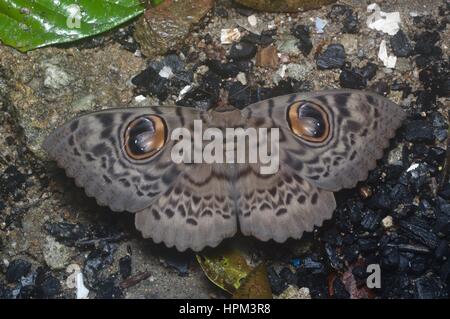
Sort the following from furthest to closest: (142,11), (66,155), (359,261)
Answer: (142,11)
(359,261)
(66,155)

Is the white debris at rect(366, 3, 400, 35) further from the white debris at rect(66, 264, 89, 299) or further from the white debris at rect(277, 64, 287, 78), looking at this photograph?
the white debris at rect(66, 264, 89, 299)

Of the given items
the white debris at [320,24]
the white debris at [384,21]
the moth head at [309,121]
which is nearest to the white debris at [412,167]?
Answer: the moth head at [309,121]

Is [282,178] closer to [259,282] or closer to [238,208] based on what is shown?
[238,208]

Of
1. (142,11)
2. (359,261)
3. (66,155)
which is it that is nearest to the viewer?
(66,155)

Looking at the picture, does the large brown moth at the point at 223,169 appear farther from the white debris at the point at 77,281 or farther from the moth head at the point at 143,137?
the white debris at the point at 77,281

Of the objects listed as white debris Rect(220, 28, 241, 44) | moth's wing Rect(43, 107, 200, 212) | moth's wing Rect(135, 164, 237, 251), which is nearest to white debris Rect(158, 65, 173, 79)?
white debris Rect(220, 28, 241, 44)

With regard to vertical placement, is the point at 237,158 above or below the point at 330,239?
above

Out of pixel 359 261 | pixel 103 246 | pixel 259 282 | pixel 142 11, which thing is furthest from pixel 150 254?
pixel 142 11

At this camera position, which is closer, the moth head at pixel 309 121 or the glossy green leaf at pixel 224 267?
the moth head at pixel 309 121
